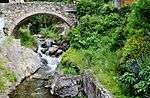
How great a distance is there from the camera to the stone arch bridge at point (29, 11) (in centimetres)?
4184

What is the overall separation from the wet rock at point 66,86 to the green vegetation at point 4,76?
8.10 feet

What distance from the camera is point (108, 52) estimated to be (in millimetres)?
27625

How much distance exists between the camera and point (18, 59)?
105ft

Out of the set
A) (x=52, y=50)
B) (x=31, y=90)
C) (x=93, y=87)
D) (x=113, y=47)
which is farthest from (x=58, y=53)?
(x=93, y=87)

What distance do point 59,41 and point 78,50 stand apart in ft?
31.4

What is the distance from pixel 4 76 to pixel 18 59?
5.07 meters

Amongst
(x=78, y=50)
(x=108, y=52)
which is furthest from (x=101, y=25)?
(x=108, y=52)

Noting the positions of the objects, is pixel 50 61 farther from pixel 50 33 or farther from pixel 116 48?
pixel 116 48

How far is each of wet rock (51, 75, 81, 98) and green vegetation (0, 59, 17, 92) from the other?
247 cm

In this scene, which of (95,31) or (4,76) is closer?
(4,76)

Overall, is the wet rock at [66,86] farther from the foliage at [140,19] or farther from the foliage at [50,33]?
the foliage at [50,33]

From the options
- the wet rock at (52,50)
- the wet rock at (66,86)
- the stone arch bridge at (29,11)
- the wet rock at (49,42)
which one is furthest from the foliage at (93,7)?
the wet rock at (66,86)

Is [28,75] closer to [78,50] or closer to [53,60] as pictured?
[78,50]

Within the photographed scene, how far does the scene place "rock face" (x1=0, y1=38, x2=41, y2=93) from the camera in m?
29.7
